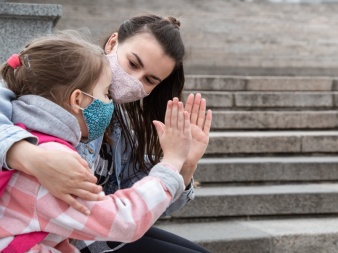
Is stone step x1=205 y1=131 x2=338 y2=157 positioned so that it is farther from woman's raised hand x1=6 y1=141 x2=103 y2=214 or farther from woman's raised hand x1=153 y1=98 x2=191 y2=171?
woman's raised hand x1=6 y1=141 x2=103 y2=214

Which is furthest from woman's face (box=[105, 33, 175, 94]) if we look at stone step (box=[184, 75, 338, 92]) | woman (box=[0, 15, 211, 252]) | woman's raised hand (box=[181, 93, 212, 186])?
stone step (box=[184, 75, 338, 92])

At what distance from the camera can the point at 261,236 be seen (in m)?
3.24

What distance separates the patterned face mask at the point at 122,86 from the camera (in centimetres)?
209

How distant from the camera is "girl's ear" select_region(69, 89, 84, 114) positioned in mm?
1694

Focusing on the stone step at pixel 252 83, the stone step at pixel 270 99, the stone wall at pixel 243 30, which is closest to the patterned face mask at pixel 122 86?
the stone step at pixel 270 99

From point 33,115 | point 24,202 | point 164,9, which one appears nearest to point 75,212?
point 24,202

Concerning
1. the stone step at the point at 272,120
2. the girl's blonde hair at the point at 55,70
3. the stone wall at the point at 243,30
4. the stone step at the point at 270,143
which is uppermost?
the girl's blonde hair at the point at 55,70

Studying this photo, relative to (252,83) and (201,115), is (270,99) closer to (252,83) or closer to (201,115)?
(252,83)

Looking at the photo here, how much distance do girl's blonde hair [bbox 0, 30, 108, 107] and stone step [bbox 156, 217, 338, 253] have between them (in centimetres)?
164

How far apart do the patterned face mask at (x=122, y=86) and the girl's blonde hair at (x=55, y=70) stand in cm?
32

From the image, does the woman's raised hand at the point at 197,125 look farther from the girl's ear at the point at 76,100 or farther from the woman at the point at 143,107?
→ the girl's ear at the point at 76,100

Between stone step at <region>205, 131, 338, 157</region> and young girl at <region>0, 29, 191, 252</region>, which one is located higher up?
young girl at <region>0, 29, 191, 252</region>

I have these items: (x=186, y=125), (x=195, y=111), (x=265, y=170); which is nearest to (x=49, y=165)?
(x=186, y=125)

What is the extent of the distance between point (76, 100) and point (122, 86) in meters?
0.40
